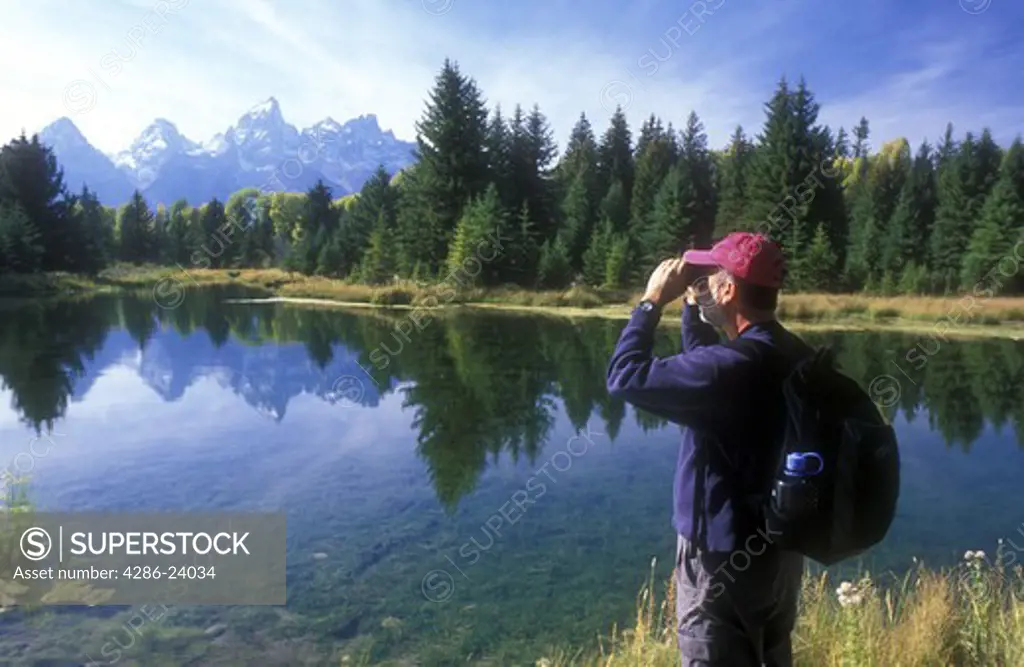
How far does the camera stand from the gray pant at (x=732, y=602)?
2326 mm

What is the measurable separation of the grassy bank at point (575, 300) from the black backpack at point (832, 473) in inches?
1037

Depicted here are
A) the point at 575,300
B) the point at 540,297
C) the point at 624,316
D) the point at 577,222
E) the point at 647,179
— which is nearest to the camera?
the point at 624,316

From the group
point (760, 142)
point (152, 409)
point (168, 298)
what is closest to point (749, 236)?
point (152, 409)

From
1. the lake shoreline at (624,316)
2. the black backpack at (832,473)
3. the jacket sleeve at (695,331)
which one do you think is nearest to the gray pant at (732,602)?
the black backpack at (832,473)

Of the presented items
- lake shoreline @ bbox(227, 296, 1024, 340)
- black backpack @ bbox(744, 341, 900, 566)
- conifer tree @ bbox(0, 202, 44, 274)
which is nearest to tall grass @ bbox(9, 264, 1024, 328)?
lake shoreline @ bbox(227, 296, 1024, 340)

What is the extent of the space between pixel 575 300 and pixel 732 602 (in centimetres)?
3440

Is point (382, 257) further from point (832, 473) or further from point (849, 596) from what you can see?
point (832, 473)

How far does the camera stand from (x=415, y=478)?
9352mm

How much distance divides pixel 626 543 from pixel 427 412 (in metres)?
6.43

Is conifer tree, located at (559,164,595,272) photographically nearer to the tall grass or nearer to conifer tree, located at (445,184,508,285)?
conifer tree, located at (445,184,508,285)

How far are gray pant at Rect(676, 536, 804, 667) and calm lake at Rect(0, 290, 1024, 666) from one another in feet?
10.2

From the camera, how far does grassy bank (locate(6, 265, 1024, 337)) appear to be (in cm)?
2741

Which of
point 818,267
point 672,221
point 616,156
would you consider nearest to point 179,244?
point 616,156

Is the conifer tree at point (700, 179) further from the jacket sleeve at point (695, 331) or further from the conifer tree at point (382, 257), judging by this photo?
the jacket sleeve at point (695, 331)
